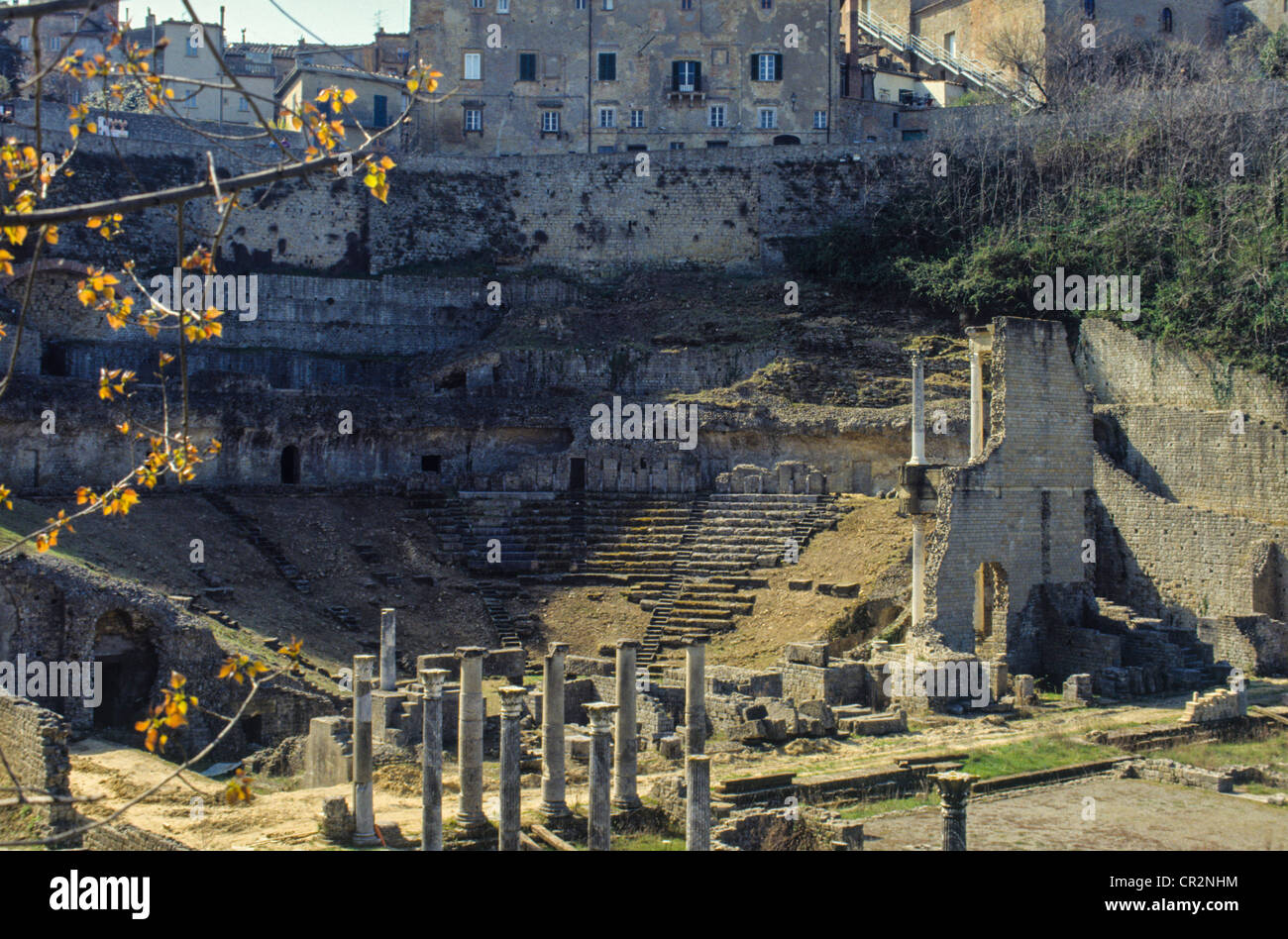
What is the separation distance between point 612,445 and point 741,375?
5.26 m

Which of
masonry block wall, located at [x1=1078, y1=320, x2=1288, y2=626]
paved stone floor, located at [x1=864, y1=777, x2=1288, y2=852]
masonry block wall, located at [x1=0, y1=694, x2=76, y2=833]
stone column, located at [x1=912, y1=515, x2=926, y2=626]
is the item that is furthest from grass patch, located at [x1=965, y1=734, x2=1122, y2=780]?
masonry block wall, located at [x1=0, y1=694, x2=76, y2=833]

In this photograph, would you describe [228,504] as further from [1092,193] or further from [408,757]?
[1092,193]

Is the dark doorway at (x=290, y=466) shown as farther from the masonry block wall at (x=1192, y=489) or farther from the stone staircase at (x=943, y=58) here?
the stone staircase at (x=943, y=58)

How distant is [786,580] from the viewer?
1206 inches

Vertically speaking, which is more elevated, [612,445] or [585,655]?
[612,445]

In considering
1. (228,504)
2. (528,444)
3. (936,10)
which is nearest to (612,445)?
(528,444)

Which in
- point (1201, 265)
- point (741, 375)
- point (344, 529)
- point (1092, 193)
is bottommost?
point (344, 529)

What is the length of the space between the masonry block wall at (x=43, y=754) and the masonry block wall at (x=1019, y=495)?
14.4 metres

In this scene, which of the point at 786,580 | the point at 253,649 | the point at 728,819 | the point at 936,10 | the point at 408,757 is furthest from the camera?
the point at 936,10

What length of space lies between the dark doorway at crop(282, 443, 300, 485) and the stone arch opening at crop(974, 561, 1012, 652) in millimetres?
18442

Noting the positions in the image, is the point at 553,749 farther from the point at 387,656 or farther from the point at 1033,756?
the point at 1033,756

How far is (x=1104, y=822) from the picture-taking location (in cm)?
1744

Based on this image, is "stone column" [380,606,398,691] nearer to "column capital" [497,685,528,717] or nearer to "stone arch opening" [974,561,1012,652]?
"column capital" [497,685,528,717]

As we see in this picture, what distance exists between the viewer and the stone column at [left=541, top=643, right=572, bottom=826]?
705 inches
